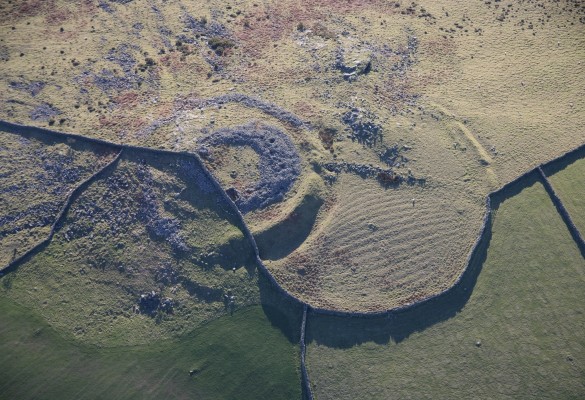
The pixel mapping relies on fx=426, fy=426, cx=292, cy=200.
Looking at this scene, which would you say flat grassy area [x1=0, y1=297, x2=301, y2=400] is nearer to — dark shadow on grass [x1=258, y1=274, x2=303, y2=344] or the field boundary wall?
dark shadow on grass [x1=258, y1=274, x2=303, y2=344]

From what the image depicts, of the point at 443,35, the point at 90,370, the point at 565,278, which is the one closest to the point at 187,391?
the point at 90,370

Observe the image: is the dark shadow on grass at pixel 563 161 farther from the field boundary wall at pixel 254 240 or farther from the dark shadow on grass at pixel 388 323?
the dark shadow on grass at pixel 388 323

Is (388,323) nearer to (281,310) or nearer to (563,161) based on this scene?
(281,310)

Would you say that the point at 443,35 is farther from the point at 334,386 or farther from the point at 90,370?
the point at 90,370

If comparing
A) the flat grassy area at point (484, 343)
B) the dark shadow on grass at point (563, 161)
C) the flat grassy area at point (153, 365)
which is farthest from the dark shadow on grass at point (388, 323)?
the dark shadow on grass at point (563, 161)

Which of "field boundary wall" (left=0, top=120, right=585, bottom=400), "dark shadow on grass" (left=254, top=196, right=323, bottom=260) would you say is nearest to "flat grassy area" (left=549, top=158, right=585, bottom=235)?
"field boundary wall" (left=0, top=120, right=585, bottom=400)
